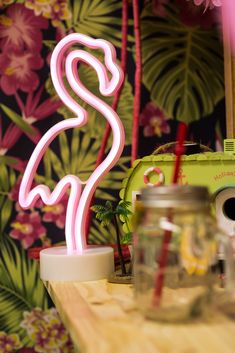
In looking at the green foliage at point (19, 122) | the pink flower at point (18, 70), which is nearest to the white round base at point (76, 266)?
the green foliage at point (19, 122)

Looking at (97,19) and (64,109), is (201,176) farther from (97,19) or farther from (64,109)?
(97,19)

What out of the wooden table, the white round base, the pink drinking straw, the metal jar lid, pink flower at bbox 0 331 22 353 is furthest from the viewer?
pink flower at bbox 0 331 22 353

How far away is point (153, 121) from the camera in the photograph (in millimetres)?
1804

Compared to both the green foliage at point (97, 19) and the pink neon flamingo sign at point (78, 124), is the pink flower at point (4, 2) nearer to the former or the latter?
the green foliage at point (97, 19)

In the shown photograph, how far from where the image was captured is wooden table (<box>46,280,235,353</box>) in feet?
2.39

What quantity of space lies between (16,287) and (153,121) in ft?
2.50

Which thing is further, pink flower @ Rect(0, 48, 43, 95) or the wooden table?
pink flower @ Rect(0, 48, 43, 95)

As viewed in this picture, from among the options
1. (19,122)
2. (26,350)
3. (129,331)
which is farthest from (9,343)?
(129,331)

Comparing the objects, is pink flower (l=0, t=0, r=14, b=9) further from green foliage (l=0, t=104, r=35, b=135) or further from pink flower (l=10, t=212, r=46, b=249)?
pink flower (l=10, t=212, r=46, b=249)

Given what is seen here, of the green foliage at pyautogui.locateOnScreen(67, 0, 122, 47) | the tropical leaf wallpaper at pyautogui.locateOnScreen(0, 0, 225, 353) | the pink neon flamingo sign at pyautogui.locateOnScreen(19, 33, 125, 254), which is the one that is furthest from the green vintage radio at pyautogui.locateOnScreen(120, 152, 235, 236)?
the green foliage at pyautogui.locateOnScreen(67, 0, 122, 47)

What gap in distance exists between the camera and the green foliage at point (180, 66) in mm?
1813

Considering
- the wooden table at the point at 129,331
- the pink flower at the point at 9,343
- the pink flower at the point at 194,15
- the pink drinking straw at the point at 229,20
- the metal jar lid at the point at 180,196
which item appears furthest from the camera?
the pink flower at the point at 194,15

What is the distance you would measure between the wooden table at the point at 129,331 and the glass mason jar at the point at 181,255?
3cm

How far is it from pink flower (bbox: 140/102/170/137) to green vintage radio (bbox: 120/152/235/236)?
437 millimetres
